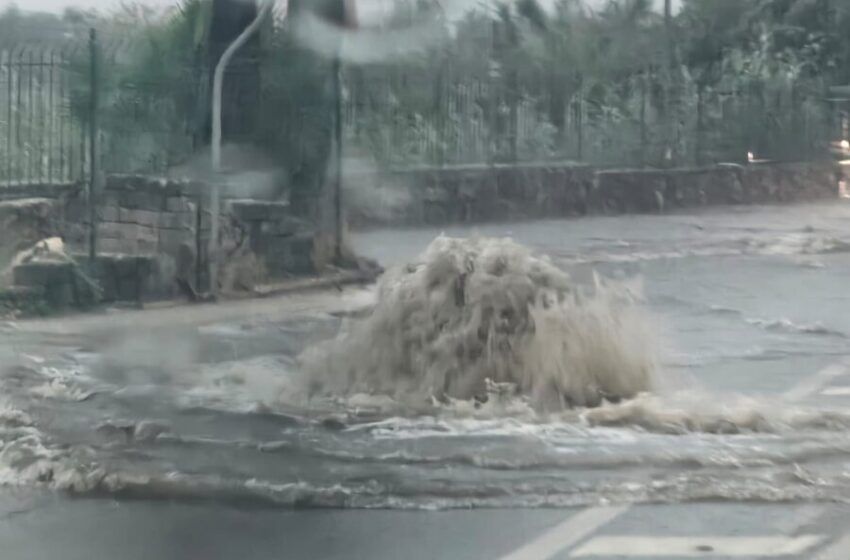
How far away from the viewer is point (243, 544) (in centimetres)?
355

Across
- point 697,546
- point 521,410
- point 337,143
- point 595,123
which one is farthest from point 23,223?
point 697,546

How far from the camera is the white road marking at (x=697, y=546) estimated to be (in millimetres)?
3287

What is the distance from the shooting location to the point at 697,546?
10.9 feet

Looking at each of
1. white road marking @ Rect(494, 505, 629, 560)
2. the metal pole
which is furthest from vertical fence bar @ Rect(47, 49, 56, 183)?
white road marking @ Rect(494, 505, 629, 560)

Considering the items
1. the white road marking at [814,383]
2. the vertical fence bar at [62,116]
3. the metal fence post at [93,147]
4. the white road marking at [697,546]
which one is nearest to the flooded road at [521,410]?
the white road marking at [814,383]

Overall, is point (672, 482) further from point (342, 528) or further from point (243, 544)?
point (243, 544)

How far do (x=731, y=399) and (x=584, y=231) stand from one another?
0.61 m

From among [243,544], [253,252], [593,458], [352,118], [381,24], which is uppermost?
[381,24]

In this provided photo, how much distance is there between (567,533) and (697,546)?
1.10 ft

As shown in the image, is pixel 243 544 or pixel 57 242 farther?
pixel 57 242

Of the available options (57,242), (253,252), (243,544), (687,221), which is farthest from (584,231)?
(57,242)

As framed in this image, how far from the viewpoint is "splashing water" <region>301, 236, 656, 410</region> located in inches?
140

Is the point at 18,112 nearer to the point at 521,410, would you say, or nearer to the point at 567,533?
the point at 521,410

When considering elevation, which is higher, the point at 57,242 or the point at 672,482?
the point at 57,242
